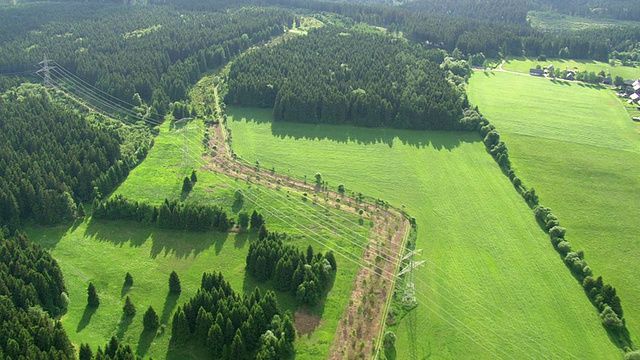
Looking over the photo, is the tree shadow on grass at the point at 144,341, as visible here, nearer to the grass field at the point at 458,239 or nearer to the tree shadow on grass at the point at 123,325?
the tree shadow on grass at the point at 123,325

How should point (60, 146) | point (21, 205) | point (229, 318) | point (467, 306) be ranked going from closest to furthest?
point (229, 318), point (467, 306), point (21, 205), point (60, 146)

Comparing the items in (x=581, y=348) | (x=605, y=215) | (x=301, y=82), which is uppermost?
(x=301, y=82)

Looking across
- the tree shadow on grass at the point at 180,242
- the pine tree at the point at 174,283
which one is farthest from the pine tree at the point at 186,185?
the pine tree at the point at 174,283

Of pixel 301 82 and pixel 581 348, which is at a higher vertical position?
pixel 301 82

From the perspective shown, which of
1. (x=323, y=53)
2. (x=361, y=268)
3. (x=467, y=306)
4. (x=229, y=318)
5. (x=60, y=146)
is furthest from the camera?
(x=323, y=53)

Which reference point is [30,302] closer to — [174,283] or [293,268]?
[174,283]

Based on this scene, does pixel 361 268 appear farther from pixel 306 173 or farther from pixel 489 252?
pixel 306 173

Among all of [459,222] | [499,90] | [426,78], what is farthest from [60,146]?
[499,90]
